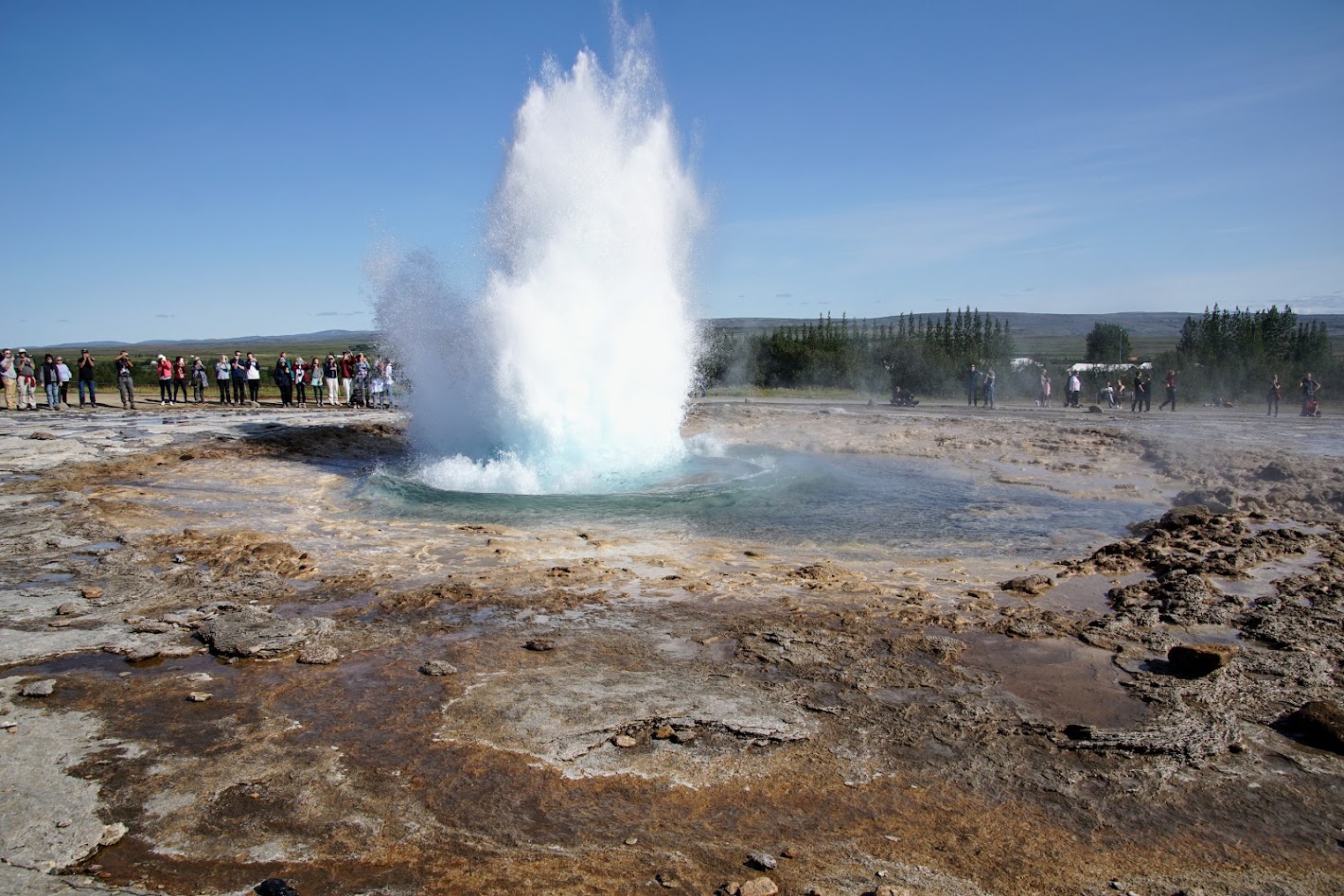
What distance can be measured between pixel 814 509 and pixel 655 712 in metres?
6.39

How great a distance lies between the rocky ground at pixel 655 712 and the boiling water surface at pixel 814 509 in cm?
58

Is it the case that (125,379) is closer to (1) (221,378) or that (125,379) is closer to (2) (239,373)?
(1) (221,378)

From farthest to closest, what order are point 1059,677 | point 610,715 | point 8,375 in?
point 8,375 → point 1059,677 → point 610,715

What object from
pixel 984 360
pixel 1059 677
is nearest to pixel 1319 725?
pixel 1059 677

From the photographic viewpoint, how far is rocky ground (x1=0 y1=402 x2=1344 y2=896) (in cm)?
336

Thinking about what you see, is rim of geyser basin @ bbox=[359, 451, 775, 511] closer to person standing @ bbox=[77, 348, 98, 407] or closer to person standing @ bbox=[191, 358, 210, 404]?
person standing @ bbox=[77, 348, 98, 407]

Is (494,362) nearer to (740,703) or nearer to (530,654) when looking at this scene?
(530,654)

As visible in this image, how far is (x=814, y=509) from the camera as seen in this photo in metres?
10.7

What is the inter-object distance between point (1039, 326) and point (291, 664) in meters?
200

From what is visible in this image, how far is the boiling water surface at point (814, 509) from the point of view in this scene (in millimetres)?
9281

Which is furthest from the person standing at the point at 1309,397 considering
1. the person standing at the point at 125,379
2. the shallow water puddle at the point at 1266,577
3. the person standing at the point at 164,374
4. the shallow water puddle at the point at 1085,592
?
the person standing at the point at 164,374

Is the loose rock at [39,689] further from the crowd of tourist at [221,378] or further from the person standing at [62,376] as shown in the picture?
the person standing at [62,376]

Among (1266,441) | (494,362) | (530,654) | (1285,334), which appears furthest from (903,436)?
(1285,334)

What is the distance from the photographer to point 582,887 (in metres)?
3.16
